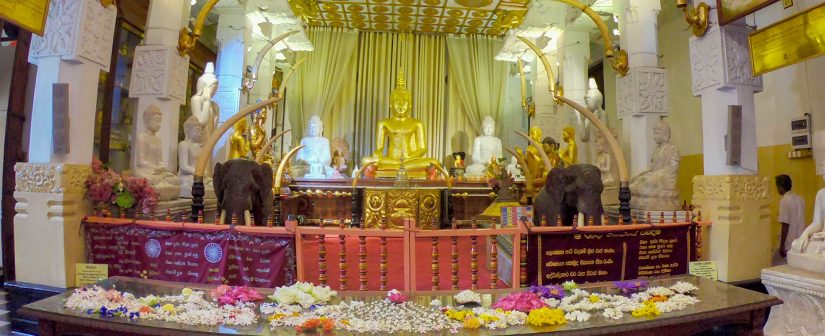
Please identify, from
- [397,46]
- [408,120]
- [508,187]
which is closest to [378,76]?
[397,46]

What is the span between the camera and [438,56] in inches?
490

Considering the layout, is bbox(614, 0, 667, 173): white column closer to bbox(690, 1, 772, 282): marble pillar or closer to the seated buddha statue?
bbox(690, 1, 772, 282): marble pillar

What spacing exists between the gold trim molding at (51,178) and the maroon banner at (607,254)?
11.5 ft

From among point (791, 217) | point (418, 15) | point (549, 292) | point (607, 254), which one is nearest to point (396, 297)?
point (549, 292)

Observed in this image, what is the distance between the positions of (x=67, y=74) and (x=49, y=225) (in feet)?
3.96

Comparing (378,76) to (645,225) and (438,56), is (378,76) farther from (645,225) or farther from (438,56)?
(645,225)

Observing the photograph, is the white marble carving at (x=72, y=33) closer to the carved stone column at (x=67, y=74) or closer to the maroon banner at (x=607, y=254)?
the carved stone column at (x=67, y=74)

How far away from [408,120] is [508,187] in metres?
4.65

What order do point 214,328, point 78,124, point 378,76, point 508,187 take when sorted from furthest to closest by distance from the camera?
1. point 378,76
2. point 508,187
3. point 78,124
4. point 214,328

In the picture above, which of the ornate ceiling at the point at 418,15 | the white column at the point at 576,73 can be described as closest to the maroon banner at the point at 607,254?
the white column at the point at 576,73

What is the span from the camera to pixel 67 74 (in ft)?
12.5

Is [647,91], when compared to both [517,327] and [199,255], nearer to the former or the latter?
[517,327]

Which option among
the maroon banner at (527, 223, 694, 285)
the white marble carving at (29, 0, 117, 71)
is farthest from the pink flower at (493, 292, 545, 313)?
the white marble carving at (29, 0, 117, 71)

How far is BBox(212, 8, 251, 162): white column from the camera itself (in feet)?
25.9
